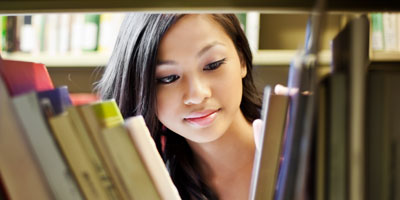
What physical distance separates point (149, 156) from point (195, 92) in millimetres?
358

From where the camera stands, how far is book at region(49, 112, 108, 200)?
551 mm

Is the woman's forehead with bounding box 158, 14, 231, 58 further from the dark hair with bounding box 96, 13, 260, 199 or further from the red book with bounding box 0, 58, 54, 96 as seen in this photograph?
the red book with bounding box 0, 58, 54, 96

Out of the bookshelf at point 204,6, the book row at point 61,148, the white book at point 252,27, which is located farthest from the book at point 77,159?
the white book at point 252,27

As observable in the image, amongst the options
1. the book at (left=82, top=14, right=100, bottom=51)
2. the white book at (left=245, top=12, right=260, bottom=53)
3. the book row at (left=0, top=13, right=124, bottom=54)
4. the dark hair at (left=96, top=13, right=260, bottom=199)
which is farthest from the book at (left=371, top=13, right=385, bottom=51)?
the book at (left=82, top=14, right=100, bottom=51)

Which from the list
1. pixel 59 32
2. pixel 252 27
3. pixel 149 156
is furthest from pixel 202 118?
pixel 59 32

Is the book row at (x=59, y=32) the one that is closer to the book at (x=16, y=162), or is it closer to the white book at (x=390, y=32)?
the white book at (x=390, y=32)

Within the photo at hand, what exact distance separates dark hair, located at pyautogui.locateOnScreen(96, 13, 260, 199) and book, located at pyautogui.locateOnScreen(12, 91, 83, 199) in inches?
17.5

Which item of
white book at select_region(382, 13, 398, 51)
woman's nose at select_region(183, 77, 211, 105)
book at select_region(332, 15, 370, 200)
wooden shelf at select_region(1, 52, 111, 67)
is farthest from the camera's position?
wooden shelf at select_region(1, 52, 111, 67)

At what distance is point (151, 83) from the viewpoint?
991 millimetres

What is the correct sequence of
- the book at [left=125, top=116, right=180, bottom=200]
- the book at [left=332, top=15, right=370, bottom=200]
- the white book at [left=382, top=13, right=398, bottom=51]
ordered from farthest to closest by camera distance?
1. the white book at [left=382, top=13, right=398, bottom=51]
2. the book at [left=125, top=116, right=180, bottom=200]
3. the book at [left=332, top=15, right=370, bottom=200]

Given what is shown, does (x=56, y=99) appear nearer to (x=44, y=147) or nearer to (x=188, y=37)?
(x=44, y=147)

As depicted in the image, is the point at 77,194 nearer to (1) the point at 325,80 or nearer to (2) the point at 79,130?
(2) the point at 79,130

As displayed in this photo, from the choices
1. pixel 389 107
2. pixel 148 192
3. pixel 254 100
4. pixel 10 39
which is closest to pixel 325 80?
pixel 389 107

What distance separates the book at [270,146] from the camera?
57 cm
